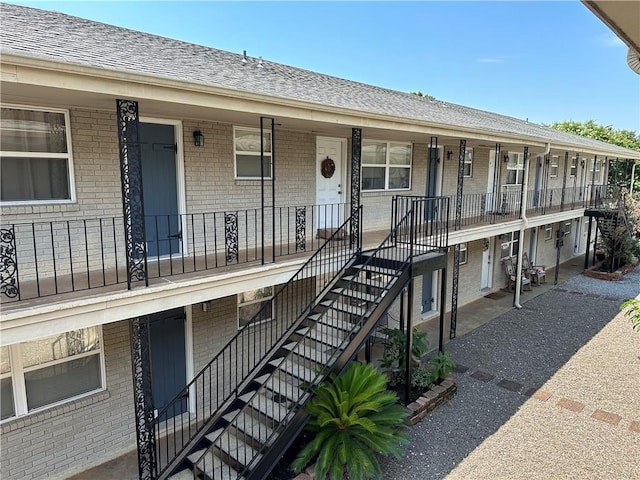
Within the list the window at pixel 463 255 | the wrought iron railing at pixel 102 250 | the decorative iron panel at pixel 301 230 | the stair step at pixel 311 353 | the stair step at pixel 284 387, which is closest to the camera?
the wrought iron railing at pixel 102 250

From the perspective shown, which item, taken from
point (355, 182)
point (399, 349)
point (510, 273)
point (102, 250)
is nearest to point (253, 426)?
point (102, 250)

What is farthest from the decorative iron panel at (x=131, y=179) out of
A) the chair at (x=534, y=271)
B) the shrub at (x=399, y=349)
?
the chair at (x=534, y=271)

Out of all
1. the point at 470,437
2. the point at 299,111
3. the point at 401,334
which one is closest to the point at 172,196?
the point at 299,111

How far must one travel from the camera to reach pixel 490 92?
46.2 metres

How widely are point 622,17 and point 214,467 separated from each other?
6274 mm

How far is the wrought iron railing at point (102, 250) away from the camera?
4.90 m

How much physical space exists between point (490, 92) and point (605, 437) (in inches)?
1828

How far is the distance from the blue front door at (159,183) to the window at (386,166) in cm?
502

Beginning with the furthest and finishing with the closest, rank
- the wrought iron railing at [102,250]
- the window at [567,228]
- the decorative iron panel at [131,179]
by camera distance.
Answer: the window at [567,228] < the wrought iron railing at [102,250] < the decorative iron panel at [131,179]

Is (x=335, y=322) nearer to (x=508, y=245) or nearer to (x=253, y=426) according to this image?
(x=253, y=426)

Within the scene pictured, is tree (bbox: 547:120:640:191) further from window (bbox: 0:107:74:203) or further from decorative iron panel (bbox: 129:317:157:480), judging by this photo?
window (bbox: 0:107:74:203)

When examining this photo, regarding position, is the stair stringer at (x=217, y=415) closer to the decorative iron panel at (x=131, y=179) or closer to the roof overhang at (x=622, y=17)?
the decorative iron panel at (x=131, y=179)

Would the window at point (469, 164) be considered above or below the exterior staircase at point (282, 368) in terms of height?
above

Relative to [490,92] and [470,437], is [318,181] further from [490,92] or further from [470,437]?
[490,92]
